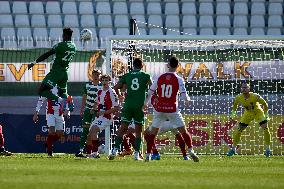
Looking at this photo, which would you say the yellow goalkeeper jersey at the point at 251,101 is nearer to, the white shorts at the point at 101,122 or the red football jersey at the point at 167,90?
the white shorts at the point at 101,122

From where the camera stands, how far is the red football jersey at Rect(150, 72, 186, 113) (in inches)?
631

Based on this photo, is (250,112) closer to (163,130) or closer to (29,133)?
(163,130)

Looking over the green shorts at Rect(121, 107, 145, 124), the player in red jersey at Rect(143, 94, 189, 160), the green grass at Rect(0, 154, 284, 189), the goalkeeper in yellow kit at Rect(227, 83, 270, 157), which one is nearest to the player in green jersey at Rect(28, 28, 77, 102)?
the green shorts at Rect(121, 107, 145, 124)

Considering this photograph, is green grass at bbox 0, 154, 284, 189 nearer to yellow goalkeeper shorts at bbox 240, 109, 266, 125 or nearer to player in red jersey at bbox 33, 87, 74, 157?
player in red jersey at bbox 33, 87, 74, 157

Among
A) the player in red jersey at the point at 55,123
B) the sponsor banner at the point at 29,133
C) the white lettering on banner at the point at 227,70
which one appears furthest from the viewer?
the sponsor banner at the point at 29,133

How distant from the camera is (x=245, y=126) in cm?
2072

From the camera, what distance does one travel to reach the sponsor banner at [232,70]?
22.3 metres

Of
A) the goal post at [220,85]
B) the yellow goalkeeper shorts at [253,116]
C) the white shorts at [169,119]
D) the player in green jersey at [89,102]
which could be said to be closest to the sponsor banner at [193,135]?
the goal post at [220,85]

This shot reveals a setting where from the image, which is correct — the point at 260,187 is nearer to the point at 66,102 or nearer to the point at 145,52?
the point at 66,102

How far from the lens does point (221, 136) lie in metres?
22.3

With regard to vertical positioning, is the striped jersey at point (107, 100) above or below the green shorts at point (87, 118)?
above

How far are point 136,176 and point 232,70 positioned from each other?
1131cm

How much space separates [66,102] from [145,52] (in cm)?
500

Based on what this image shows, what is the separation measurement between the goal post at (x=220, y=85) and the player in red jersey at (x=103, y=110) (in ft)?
13.1
